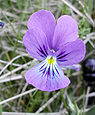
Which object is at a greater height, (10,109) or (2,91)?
(2,91)

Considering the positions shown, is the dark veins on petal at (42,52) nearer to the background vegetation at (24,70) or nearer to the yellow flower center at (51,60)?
the yellow flower center at (51,60)

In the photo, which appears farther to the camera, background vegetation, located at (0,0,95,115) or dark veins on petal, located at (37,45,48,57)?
background vegetation, located at (0,0,95,115)

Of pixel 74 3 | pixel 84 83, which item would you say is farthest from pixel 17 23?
pixel 84 83

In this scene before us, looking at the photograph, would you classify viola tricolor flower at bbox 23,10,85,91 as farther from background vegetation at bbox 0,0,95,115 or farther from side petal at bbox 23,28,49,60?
background vegetation at bbox 0,0,95,115

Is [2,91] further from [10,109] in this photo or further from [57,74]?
[57,74]

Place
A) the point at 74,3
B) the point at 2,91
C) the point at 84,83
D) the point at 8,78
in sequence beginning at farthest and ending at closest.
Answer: the point at 74,3 → the point at 84,83 → the point at 2,91 → the point at 8,78

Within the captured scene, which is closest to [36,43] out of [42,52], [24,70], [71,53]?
[42,52]

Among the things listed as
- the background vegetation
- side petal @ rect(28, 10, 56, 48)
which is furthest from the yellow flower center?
the background vegetation
